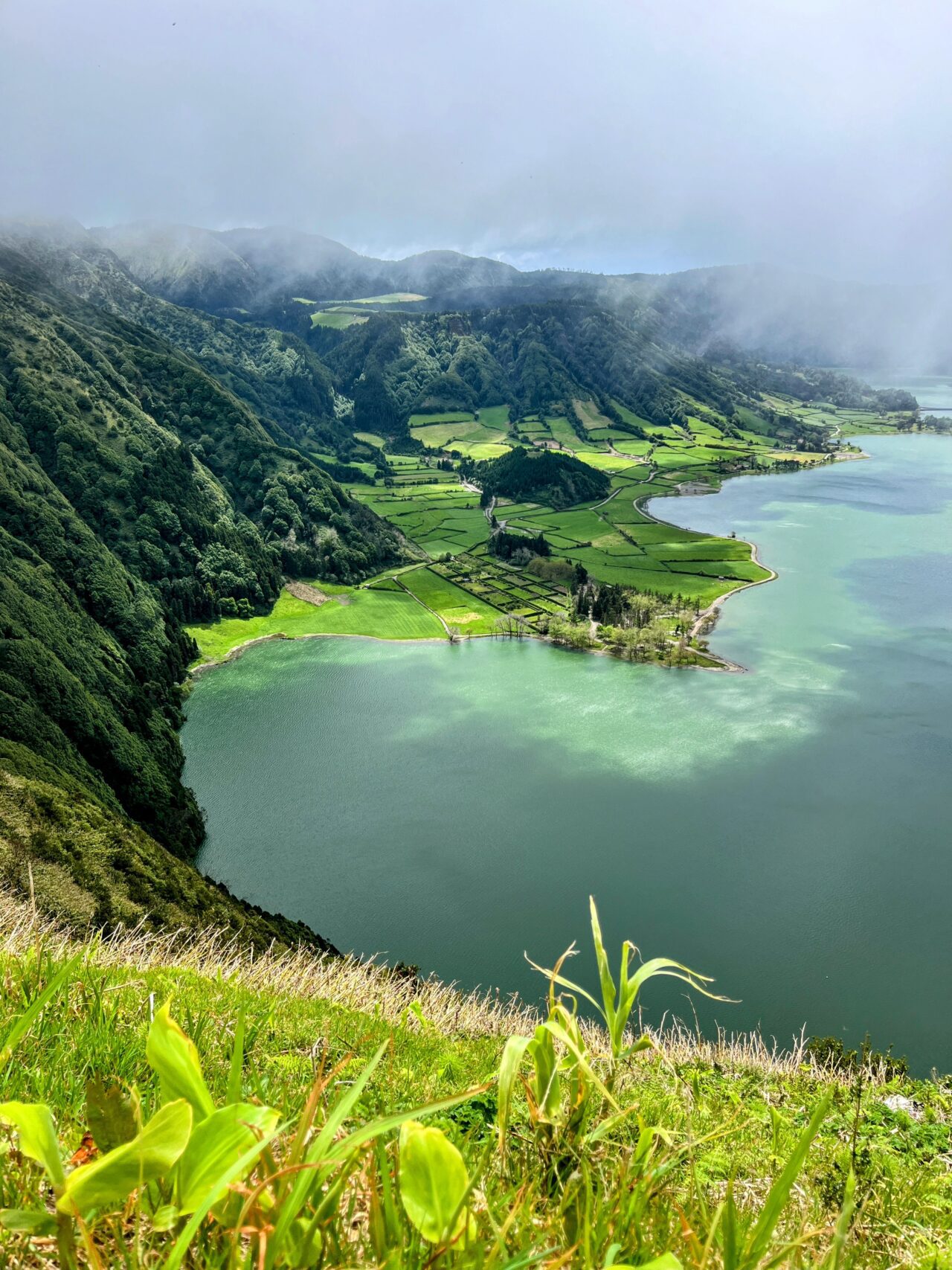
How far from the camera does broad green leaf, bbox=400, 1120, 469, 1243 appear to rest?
1.16m

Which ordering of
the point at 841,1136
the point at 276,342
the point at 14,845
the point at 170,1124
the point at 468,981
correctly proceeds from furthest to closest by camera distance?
the point at 276,342
the point at 468,981
the point at 14,845
the point at 841,1136
the point at 170,1124

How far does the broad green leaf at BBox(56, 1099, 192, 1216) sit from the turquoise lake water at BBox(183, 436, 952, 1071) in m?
26.3

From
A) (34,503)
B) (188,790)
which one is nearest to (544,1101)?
(188,790)

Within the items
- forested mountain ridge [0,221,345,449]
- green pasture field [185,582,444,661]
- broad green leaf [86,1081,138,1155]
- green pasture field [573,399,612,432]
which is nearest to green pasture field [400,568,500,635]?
green pasture field [185,582,444,661]

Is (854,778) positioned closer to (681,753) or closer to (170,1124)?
(681,753)

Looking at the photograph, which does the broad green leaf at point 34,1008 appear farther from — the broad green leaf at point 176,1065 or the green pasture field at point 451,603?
the green pasture field at point 451,603

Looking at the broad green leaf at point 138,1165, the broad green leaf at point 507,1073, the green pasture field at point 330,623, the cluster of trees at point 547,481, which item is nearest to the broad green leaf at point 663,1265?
the broad green leaf at point 507,1073

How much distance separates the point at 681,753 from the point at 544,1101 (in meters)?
42.8

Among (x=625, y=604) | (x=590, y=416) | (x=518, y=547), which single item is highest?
(x=590, y=416)

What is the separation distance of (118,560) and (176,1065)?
6588 cm

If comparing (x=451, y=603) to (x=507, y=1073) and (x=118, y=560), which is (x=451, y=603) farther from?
(x=507, y=1073)

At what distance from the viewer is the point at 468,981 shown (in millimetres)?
26297

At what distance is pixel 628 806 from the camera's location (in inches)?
1469

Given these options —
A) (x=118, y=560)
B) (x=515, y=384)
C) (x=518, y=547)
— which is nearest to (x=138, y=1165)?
(x=118, y=560)
